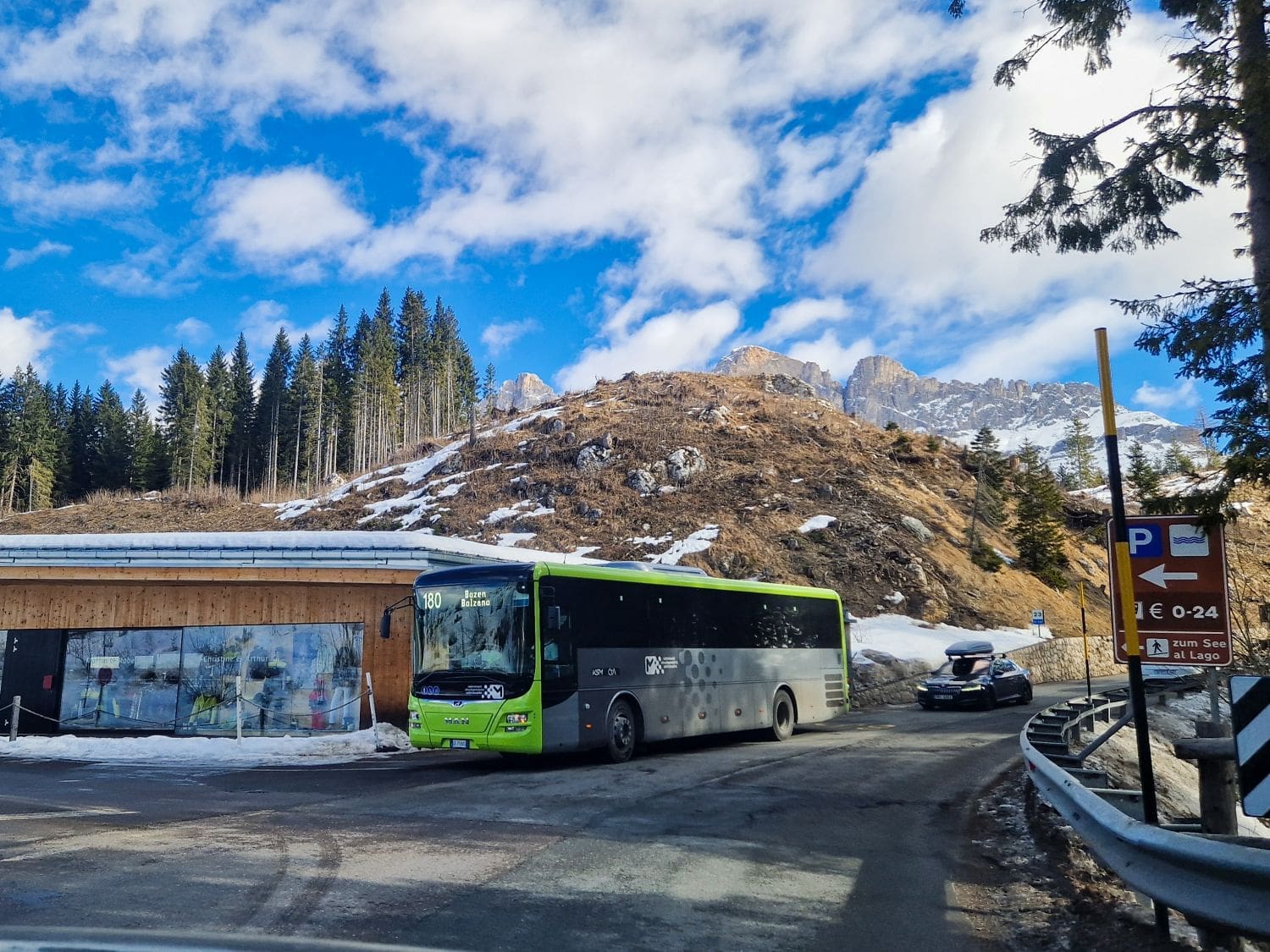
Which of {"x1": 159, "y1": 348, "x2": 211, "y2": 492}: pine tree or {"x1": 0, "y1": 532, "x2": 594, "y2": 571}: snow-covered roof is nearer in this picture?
{"x1": 0, "y1": 532, "x2": 594, "y2": 571}: snow-covered roof

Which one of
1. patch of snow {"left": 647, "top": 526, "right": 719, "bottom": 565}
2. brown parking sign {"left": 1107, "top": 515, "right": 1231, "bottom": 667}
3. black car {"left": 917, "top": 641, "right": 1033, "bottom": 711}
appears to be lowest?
black car {"left": 917, "top": 641, "right": 1033, "bottom": 711}

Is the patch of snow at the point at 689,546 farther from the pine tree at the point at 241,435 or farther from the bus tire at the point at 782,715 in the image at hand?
the pine tree at the point at 241,435

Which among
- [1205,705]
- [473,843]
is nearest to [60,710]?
[473,843]

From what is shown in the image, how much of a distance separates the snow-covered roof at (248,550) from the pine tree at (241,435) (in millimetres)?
70075

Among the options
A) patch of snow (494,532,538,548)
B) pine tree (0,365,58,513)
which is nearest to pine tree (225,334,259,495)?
pine tree (0,365,58,513)

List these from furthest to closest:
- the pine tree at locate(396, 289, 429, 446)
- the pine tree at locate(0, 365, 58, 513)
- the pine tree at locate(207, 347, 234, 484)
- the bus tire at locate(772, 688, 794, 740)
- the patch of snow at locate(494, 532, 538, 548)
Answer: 1. the pine tree at locate(396, 289, 429, 446)
2. the pine tree at locate(207, 347, 234, 484)
3. the pine tree at locate(0, 365, 58, 513)
4. the patch of snow at locate(494, 532, 538, 548)
5. the bus tire at locate(772, 688, 794, 740)

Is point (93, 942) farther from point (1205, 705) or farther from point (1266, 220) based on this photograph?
point (1205, 705)

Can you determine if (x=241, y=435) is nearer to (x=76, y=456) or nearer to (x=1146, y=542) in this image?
(x=76, y=456)

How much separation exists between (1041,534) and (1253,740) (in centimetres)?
4798

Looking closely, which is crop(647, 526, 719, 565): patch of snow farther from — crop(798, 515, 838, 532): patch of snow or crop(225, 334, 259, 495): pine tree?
crop(225, 334, 259, 495): pine tree

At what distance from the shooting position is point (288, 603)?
21.3m

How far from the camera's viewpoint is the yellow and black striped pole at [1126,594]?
219 inches

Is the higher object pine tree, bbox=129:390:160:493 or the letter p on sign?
pine tree, bbox=129:390:160:493

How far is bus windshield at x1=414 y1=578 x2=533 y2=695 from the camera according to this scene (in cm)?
1473
